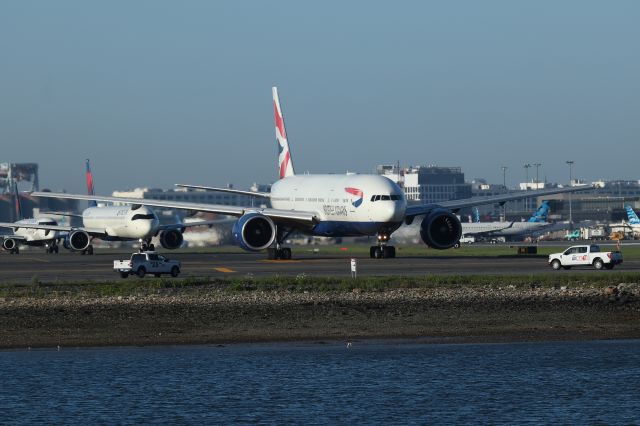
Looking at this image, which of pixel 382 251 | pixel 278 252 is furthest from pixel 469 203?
pixel 278 252

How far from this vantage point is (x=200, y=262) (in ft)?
273

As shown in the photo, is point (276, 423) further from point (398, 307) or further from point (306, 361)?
point (398, 307)

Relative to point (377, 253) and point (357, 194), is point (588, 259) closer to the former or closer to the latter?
point (357, 194)

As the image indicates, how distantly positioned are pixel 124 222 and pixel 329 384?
73187 mm

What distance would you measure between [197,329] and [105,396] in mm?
12051

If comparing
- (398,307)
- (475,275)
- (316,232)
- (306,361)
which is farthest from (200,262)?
(306,361)

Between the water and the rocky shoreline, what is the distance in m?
2.14

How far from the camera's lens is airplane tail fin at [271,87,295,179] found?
9319 centimetres

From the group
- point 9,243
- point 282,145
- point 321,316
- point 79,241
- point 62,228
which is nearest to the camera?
point 321,316

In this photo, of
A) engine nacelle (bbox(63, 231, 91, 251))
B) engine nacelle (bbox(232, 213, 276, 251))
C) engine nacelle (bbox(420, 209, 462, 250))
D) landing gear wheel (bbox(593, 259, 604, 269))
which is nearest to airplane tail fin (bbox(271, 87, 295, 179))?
engine nacelle (bbox(232, 213, 276, 251))

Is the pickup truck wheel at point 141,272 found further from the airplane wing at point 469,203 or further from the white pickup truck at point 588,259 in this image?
the white pickup truck at point 588,259

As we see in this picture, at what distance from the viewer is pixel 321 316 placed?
47.2 meters

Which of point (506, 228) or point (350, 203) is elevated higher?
point (350, 203)

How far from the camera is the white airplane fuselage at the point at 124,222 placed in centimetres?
10400
